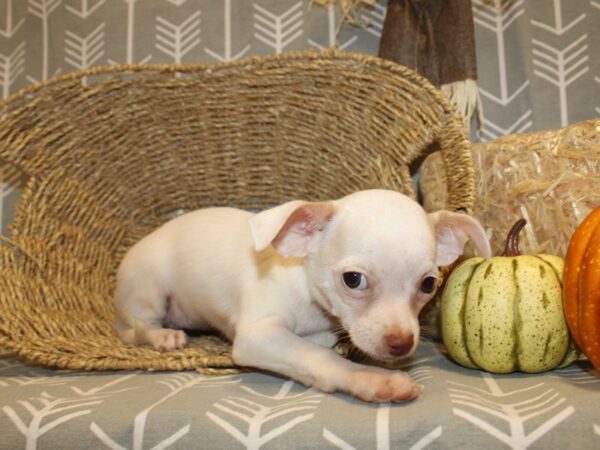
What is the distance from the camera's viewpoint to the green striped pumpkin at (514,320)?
177cm

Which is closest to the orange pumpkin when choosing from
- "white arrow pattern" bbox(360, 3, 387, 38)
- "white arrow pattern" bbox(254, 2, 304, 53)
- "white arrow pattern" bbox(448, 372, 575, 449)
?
"white arrow pattern" bbox(448, 372, 575, 449)

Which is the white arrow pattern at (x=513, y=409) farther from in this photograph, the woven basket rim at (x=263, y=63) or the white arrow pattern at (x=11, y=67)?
the white arrow pattern at (x=11, y=67)

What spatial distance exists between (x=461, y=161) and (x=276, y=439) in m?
1.24

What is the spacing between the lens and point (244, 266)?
219 cm

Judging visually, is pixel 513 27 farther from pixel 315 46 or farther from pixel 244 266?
pixel 244 266

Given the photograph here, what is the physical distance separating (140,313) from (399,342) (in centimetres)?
128

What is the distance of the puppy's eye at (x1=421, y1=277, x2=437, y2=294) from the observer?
1.77m

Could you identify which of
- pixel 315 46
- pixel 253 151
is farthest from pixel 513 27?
pixel 253 151

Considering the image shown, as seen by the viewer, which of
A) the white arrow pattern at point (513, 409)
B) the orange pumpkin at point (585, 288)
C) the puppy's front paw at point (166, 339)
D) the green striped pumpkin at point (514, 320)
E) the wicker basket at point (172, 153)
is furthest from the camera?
the wicker basket at point (172, 153)

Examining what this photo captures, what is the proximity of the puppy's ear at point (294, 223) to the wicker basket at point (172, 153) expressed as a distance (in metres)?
0.53

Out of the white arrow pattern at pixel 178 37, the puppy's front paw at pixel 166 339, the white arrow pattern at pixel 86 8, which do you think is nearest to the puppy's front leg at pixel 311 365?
the puppy's front paw at pixel 166 339

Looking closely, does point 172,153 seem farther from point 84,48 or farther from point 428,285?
point 428,285

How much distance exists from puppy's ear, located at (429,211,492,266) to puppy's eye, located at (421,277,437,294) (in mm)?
196

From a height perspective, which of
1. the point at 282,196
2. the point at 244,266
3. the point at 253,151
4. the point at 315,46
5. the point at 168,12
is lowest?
the point at 244,266
